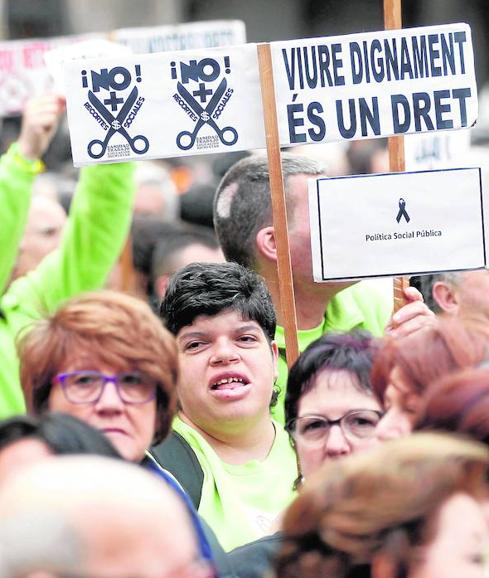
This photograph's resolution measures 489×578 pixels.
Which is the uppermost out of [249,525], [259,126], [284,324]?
[259,126]

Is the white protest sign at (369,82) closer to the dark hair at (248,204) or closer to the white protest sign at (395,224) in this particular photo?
the white protest sign at (395,224)

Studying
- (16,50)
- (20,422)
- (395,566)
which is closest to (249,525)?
(20,422)

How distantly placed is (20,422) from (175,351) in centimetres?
64

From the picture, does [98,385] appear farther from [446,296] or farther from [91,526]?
[446,296]

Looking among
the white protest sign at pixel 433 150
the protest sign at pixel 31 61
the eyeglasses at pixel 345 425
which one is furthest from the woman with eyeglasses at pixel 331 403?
the protest sign at pixel 31 61

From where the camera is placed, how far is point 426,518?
2.64m

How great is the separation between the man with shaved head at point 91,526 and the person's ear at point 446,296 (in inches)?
112

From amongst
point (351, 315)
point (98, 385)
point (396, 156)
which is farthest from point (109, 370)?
point (351, 315)

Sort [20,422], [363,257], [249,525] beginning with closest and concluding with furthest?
1. [20,422]
2. [249,525]
3. [363,257]

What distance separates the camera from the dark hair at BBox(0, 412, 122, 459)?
2969mm

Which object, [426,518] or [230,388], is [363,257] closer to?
[230,388]

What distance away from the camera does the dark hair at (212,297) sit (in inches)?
173

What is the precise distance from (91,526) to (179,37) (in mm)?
6613

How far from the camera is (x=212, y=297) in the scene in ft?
14.5
